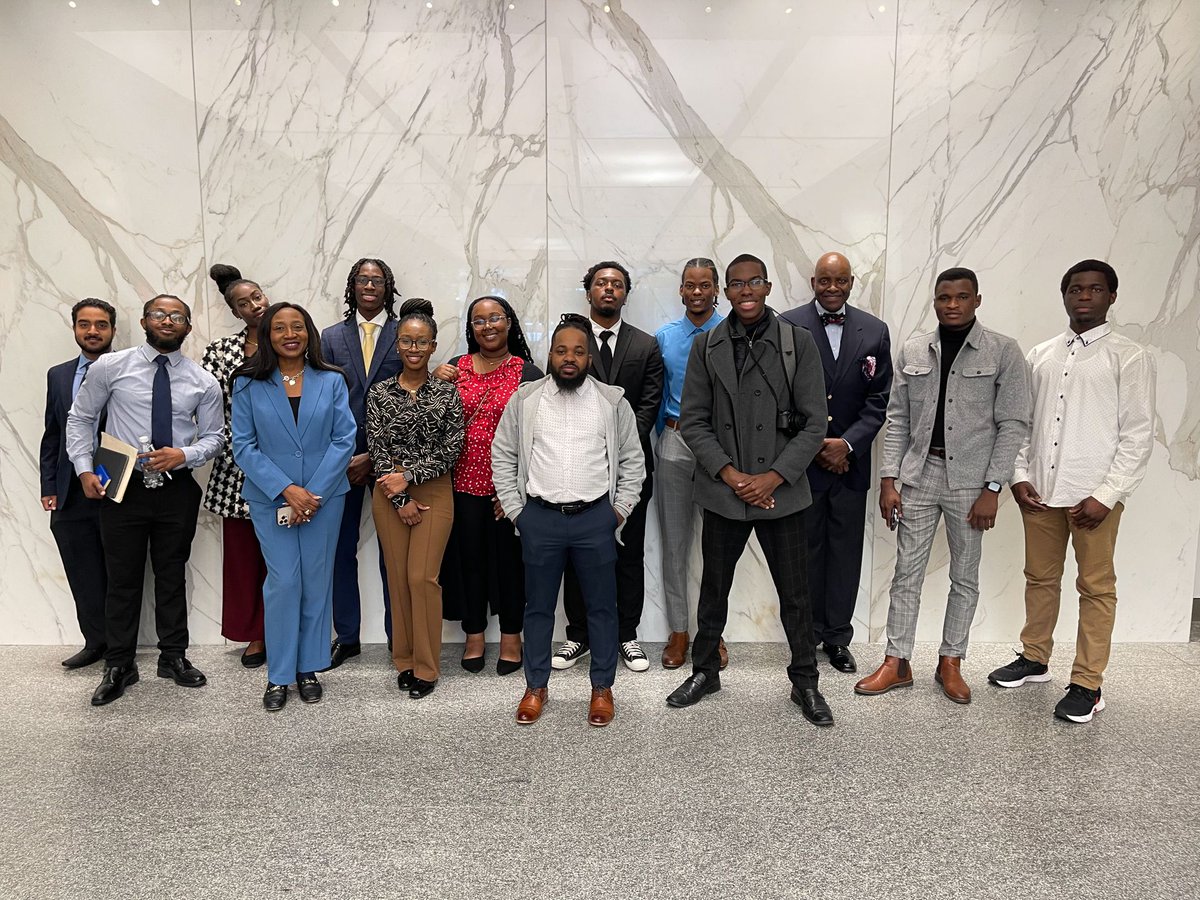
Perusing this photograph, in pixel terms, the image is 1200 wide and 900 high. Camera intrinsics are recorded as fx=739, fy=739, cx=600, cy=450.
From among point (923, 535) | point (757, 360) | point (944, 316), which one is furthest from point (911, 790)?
point (944, 316)

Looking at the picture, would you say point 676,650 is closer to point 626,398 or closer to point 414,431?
point 626,398

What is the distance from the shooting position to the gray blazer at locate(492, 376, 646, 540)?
3.32m

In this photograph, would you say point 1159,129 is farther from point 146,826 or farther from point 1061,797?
point 146,826

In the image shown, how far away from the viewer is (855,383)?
3.83m

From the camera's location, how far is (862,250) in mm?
4227

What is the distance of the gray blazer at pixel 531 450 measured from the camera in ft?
10.9

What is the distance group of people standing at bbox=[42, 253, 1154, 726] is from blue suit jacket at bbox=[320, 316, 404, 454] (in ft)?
0.04

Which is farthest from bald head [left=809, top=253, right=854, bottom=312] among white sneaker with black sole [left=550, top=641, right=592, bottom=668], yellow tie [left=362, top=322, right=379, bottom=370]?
yellow tie [left=362, top=322, right=379, bottom=370]

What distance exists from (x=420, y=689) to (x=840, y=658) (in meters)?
2.19

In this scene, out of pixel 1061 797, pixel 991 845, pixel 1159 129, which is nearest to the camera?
pixel 991 845

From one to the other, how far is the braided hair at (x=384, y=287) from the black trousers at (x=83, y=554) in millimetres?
1665

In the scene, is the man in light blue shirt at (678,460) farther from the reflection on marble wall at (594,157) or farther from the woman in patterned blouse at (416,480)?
the woman in patterned blouse at (416,480)

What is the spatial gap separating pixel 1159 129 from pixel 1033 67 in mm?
783

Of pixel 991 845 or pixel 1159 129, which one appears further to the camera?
pixel 1159 129
